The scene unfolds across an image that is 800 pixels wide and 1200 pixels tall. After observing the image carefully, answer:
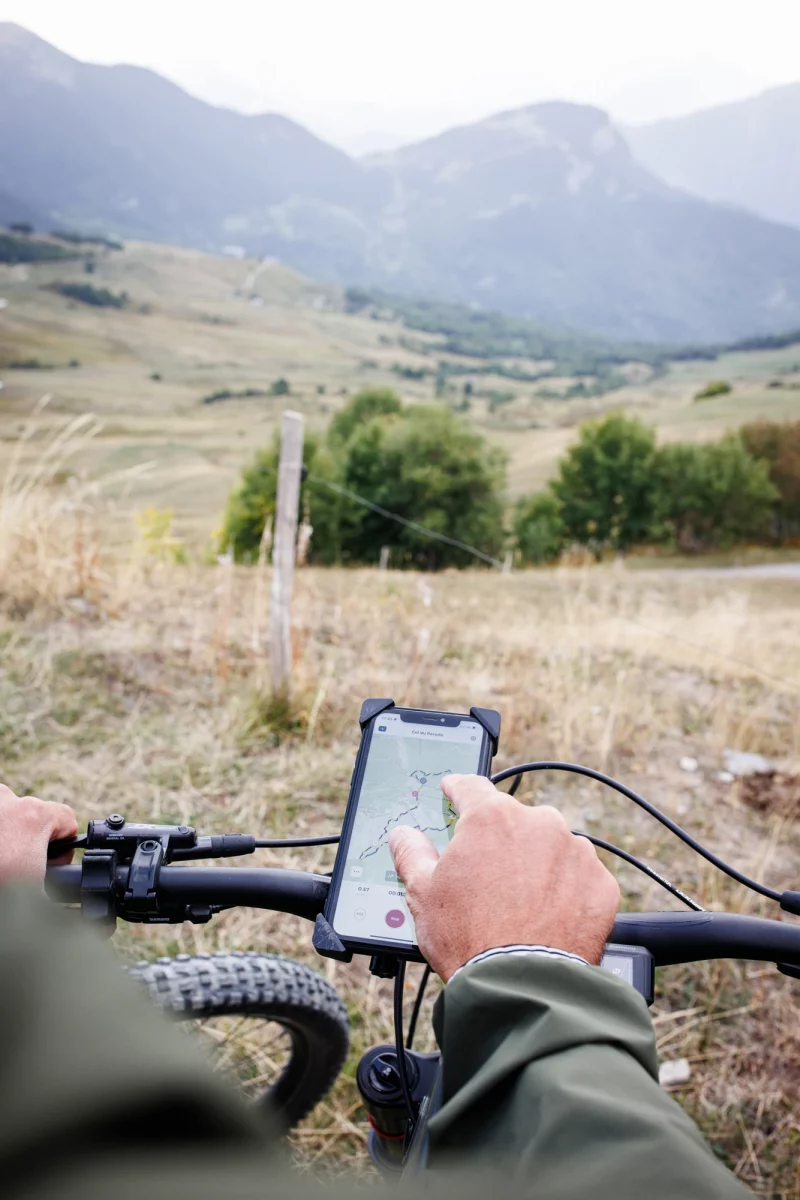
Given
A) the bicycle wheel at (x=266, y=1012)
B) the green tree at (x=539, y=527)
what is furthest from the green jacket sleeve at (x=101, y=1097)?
the green tree at (x=539, y=527)

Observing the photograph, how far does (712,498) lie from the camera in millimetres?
Answer: 37250

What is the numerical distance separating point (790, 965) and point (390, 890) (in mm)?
538

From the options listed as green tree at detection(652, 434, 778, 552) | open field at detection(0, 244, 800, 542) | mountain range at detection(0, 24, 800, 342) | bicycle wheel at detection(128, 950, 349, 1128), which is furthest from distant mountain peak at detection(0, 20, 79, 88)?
bicycle wheel at detection(128, 950, 349, 1128)

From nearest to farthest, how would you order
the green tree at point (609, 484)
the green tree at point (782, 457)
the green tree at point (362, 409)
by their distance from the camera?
the green tree at point (782, 457)
the green tree at point (609, 484)
the green tree at point (362, 409)

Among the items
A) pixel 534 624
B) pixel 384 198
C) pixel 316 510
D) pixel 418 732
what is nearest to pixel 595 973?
pixel 418 732

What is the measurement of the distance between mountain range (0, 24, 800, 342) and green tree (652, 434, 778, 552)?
76.5 m

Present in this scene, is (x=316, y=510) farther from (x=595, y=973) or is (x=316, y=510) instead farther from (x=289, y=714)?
(x=595, y=973)

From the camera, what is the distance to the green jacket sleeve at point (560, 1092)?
447 millimetres

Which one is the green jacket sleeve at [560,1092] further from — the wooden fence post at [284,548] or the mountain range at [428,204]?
the mountain range at [428,204]

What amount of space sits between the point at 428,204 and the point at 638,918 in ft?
526

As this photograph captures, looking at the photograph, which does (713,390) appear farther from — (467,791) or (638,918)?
(467,791)

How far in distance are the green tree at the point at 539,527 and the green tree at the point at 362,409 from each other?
29.8ft

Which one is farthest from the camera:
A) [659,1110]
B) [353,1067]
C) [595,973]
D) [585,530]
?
[585,530]

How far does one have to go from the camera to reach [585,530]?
40.2 metres
